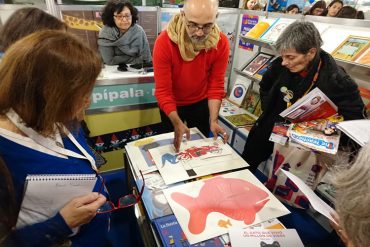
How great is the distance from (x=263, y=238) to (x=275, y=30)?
2.12 meters

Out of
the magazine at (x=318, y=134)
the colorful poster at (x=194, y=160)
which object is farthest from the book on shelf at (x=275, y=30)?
the colorful poster at (x=194, y=160)

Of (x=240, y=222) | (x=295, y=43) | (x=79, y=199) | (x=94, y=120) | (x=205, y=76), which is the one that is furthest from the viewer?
(x=94, y=120)

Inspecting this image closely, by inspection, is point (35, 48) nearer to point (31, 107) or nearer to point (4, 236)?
point (31, 107)

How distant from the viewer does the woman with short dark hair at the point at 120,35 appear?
7.77ft

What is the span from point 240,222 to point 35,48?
96cm

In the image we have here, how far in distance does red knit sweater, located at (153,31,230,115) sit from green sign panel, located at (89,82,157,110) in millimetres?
598

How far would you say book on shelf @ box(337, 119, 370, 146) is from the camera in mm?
1146

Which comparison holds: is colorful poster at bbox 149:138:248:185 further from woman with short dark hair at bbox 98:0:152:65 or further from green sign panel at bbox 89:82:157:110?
woman with short dark hair at bbox 98:0:152:65

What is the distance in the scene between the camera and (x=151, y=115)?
7.97 feet

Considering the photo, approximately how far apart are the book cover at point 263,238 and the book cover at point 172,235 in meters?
0.07

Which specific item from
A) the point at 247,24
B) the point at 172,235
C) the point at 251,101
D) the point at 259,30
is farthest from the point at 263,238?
the point at 247,24

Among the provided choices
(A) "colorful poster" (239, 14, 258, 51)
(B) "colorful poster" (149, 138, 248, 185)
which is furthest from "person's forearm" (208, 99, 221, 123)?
(A) "colorful poster" (239, 14, 258, 51)

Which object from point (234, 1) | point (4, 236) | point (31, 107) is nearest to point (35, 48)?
point (31, 107)

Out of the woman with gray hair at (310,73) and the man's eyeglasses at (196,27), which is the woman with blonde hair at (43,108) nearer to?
the man's eyeglasses at (196,27)
